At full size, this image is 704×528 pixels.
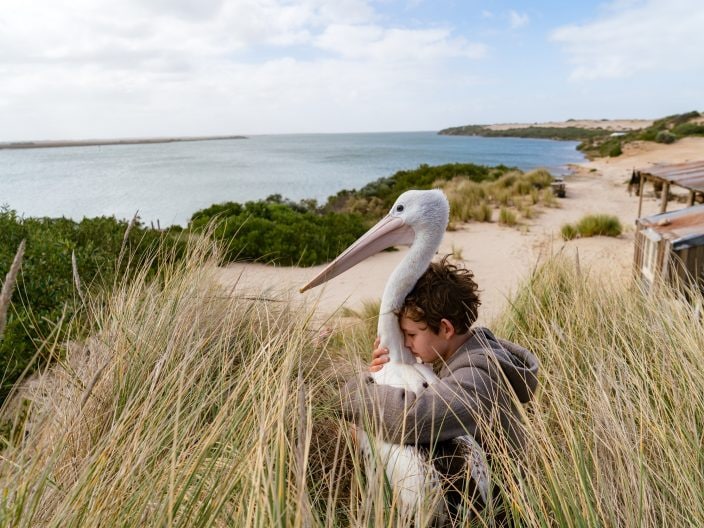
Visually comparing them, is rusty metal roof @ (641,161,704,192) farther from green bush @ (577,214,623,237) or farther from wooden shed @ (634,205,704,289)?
green bush @ (577,214,623,237)

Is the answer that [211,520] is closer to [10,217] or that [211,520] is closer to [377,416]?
[377,416]

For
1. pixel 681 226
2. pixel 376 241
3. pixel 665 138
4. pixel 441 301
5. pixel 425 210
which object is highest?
pixel 425 210

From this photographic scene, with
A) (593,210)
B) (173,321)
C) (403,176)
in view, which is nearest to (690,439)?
(173,321)

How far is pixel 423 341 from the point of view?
2.07m

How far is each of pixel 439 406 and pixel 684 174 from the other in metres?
7.38

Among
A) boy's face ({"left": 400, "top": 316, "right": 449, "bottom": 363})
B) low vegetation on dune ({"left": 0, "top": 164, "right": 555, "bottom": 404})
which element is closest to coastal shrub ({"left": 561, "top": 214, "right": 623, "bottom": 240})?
low vegetation on dune ({"left": 0, "top": 164, "right": 555, "bottom": 404})

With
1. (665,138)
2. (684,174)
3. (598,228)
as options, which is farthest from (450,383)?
(665,138)

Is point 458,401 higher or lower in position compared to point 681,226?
higher

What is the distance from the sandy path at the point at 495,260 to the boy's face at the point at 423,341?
1.00 metres

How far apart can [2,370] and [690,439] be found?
4.08 m

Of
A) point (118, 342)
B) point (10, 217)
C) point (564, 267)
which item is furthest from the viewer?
point (10, 217)

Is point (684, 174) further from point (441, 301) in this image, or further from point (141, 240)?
point (141, 240)

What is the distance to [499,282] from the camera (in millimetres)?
8023

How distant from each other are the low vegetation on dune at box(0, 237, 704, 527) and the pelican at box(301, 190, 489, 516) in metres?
0.15
